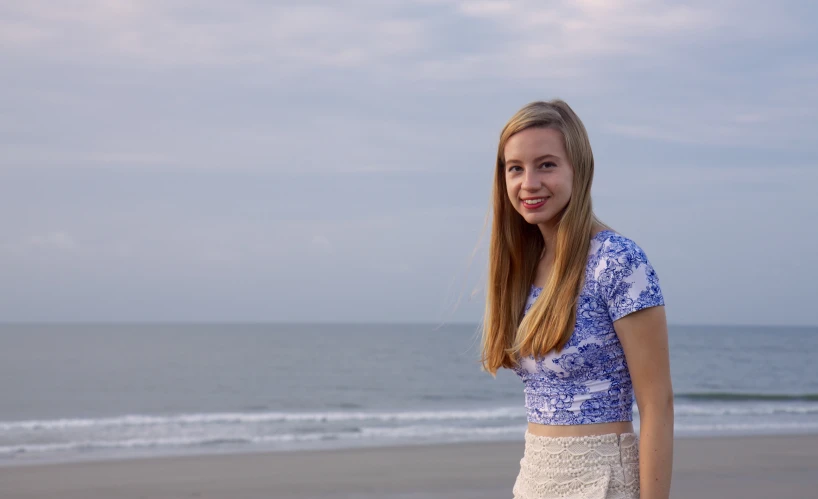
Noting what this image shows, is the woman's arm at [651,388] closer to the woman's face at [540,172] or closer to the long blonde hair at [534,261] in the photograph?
the long blonde hair at [534,261]

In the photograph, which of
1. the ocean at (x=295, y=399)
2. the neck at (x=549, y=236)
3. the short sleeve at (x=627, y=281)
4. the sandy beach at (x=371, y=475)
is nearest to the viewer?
the short sleeve at (x=627, y=281)

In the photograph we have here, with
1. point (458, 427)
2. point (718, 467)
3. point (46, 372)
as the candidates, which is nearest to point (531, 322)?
point (718, 467)

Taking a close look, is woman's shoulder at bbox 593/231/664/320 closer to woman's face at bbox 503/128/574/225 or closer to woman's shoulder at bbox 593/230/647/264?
woman's shoulder at bbox 593/230/647/264

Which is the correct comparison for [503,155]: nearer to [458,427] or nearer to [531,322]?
[531,322]

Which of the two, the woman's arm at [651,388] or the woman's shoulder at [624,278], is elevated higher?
the woman's shoulder at [624,278]

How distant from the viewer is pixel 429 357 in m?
47.3

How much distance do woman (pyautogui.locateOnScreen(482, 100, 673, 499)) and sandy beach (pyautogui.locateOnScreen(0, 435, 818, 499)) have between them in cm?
711

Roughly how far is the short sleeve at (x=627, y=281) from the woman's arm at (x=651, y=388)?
0.02 m

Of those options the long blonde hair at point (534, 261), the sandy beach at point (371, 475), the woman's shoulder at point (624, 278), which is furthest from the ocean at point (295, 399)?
the sandy beach at point (371, 475)

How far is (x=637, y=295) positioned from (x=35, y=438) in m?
15.1

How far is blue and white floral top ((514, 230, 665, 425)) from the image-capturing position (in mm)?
1749

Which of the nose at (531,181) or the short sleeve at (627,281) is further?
the nose at (531,181)

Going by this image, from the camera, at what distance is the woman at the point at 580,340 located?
69.1 inches

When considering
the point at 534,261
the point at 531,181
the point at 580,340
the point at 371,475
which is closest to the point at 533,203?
the point at 531,181
